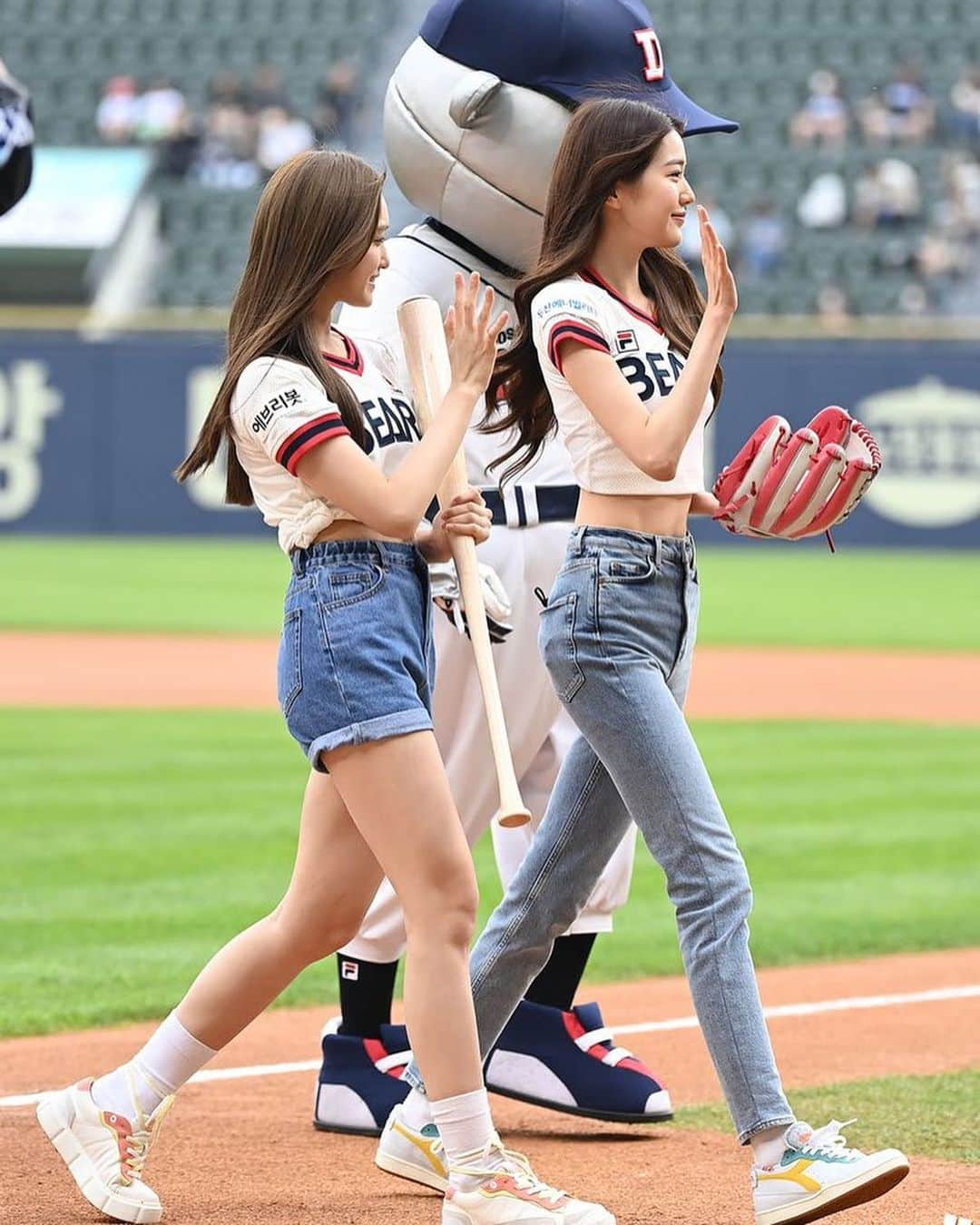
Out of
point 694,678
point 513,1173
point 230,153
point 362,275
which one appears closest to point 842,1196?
point 513,1173

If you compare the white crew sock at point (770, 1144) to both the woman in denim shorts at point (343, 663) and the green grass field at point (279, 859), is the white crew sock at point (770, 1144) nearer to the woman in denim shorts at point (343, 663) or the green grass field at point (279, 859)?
the woman in denim shorts at point (343, 663)

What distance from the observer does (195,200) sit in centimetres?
2647

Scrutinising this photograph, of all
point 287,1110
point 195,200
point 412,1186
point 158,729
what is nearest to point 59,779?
point 158,729

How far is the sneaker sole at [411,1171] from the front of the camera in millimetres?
3902

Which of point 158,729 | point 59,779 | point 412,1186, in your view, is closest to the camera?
point 412,1186

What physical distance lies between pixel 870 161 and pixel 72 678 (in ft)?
50.0

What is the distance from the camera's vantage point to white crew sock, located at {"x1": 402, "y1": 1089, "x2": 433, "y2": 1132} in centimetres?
391

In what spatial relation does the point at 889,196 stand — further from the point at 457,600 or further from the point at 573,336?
the point at 573,336

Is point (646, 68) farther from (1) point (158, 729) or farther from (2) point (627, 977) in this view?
(1) point (158, 729)

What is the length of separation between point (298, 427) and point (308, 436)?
2 cm

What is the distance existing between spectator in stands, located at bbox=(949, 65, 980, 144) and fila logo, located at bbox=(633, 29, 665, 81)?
22.0 meters

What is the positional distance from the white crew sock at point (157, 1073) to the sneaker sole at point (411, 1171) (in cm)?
39

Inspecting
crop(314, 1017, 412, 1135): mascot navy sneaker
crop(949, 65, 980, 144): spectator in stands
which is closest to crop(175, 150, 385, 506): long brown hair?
crop(314, 1017, 412, 1135): mascot navy sneaker

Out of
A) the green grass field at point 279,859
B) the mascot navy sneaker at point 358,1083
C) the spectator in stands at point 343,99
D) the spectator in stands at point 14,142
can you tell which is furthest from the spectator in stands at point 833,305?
the mascot navy sneaker at point 358,1083
